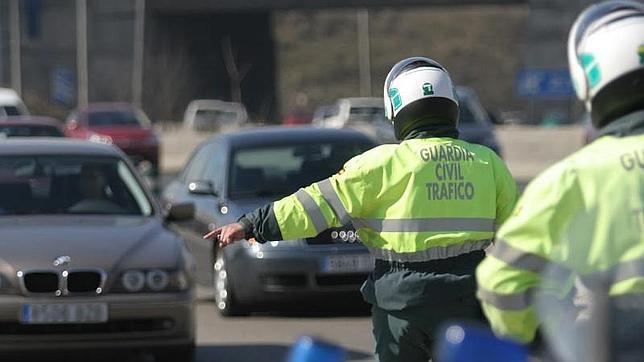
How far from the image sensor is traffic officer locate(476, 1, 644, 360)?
3346 mm

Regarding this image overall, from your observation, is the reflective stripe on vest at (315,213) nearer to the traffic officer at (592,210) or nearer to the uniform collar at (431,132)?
the uniform collar at (431,132)

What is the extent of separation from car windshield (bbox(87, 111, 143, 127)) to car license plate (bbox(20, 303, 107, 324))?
28625 millimetres

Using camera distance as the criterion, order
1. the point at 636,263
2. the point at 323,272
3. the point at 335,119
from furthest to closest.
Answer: the point at 335,119, the point at 323,272, the point at 636,263

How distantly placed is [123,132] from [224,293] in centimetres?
2458

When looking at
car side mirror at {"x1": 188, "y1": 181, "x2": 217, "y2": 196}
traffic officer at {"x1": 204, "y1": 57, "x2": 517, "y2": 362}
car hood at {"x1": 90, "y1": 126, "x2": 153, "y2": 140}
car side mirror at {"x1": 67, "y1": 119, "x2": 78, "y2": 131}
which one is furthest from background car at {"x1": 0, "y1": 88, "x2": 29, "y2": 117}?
traffic officer at {"x1": 204, "y1": 57, "x2": 517, "y2": 362}

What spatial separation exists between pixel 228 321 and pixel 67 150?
2112 millimetres

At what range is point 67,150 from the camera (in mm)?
10547

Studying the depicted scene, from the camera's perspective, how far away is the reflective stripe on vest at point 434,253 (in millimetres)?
5254

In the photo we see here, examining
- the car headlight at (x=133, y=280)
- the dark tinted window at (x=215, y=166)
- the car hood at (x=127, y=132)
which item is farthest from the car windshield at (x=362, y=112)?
the car headlight at (x=133, y=280)

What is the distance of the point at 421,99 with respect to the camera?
5.42 metres

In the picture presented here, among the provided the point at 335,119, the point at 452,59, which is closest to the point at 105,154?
the point at 335,119

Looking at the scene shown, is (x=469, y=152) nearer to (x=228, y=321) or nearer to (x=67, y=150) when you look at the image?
(x=67, y=150)

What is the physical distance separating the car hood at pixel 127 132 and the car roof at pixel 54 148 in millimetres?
25414

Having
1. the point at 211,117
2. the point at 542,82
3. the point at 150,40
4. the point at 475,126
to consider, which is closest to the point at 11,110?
the point at 475,126
